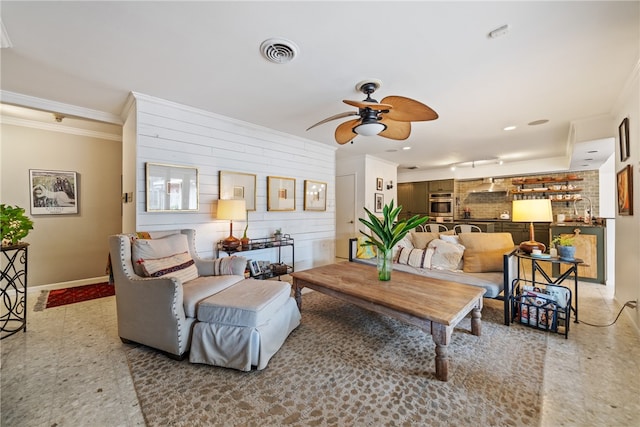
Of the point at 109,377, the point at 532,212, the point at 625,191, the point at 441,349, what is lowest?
the point at 109,377

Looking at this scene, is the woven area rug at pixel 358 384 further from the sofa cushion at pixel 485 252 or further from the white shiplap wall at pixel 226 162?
the white shiplap wall at pixel 226 162

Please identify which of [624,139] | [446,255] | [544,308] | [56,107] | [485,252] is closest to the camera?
[544,308]

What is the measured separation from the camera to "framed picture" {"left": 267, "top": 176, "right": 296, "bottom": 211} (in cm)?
402

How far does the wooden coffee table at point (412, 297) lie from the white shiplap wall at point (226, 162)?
1.47 meters

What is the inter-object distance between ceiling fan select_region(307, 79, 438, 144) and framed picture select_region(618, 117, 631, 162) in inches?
89.2

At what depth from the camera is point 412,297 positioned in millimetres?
2072

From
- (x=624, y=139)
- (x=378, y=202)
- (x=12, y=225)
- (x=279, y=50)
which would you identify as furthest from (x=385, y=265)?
(x=378, y=202)

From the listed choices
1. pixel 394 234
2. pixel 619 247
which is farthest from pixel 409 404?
pixel 619 247

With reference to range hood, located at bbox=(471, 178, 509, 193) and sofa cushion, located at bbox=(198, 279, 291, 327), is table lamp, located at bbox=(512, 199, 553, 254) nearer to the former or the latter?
sofa cushion, located at bbox=(198, 279, 291, 327)

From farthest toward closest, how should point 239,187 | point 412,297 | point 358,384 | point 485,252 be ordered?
point 239,187 < point 485,252 < point 412,297 < point 358,384

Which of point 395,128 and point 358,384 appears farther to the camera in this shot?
point 395,128

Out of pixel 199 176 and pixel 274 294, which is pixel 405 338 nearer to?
pixel 274 294

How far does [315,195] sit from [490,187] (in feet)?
16.9

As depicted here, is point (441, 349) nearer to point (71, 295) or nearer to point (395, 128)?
point (395, 128)
